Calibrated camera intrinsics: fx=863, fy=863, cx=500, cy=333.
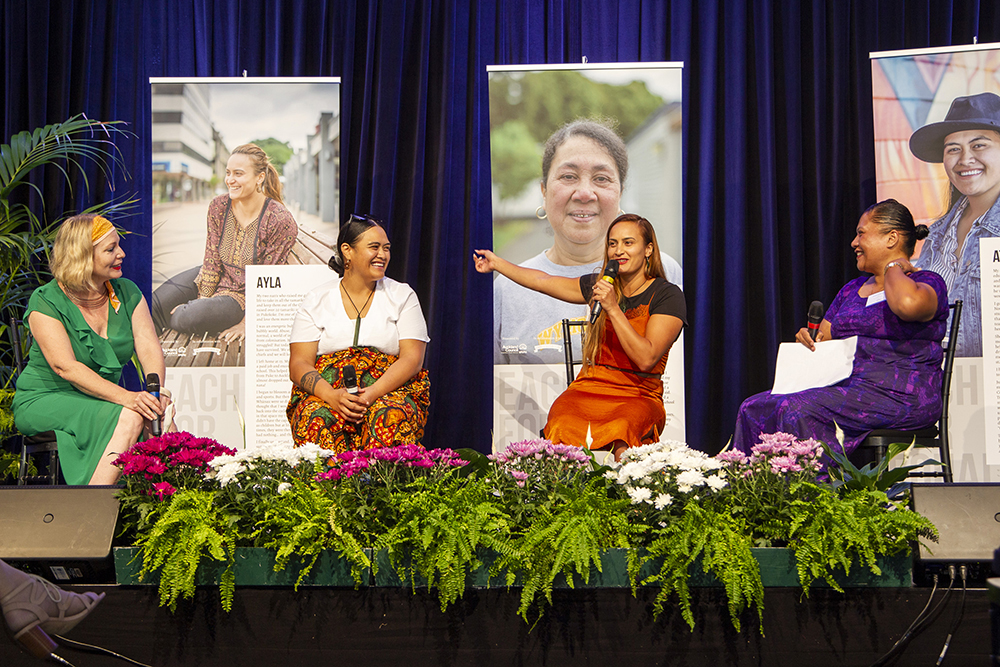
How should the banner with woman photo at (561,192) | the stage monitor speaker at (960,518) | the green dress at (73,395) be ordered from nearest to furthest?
the stage monitor speaker at (960,518), the green dress at (73,395), the banner with woman photo at (561,192)

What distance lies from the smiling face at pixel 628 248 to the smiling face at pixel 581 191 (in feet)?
3.49

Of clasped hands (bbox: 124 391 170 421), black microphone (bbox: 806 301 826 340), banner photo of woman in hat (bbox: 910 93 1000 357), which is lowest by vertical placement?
clasped hands (bbox: 124 391 170 421)

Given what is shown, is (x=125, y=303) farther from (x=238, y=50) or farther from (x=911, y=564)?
(x=911, y=564)

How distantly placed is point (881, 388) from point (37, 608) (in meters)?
2.81

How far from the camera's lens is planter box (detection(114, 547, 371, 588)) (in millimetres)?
1672

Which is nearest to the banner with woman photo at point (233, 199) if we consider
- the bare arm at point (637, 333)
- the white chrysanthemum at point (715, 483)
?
the bare arm at point (637, 333)

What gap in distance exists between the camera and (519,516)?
171 cm

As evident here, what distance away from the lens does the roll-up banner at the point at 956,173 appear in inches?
160

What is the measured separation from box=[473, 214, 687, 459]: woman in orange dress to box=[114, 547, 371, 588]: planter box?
1.36 meters

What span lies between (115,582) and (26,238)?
272cm

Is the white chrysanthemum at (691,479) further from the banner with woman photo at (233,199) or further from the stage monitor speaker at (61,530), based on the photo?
the banner with woman photo at (233,199)

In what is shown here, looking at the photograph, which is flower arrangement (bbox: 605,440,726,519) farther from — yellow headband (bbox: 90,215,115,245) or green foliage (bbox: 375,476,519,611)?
yellow headband (bbox: 90,215,115,245)

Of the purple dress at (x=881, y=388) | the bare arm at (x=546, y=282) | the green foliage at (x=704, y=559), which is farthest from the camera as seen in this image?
the bare arm at (x=546, y=282)

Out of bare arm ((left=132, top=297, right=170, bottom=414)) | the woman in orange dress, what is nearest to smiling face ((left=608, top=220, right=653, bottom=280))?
the woman in orange dress
